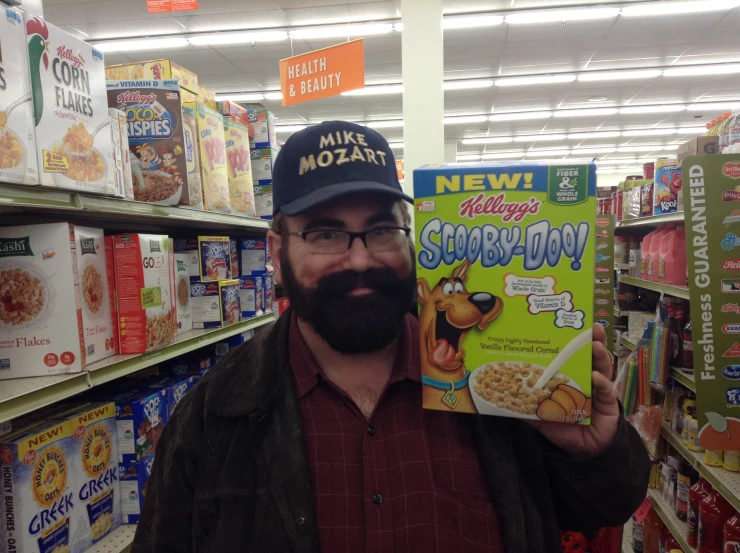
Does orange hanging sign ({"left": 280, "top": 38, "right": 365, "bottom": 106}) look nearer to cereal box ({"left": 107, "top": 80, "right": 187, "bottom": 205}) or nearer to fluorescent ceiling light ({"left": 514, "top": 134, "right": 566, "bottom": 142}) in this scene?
cereal box ({"left": 107, "top": 80, "right": 187, "bottom": 205})

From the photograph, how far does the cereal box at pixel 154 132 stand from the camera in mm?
1818

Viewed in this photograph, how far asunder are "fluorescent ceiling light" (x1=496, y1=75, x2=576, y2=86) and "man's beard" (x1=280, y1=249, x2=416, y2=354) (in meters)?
8.22

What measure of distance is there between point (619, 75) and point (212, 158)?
8.11m

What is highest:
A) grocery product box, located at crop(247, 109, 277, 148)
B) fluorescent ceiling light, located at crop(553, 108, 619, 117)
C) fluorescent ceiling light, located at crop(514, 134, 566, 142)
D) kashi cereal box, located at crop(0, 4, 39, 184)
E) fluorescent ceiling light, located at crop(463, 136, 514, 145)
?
fluorescent ceiling light, located at crop(463, 136, 514, 145)

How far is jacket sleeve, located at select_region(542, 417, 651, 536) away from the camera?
3.24 feet

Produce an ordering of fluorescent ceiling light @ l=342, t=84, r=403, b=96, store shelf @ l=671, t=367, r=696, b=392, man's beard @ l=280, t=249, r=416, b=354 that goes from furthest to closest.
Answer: fluorescent ceiling light @ l=342, t=84, r=403, b=96
store shelf @ l=671, t=367, r=696, b=392
man's beard @ l=280, t=249, r=416, b=354

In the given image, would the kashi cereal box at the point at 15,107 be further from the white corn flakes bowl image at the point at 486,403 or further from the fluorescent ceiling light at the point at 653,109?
the fluorescent ceiling light at the point at 653,109

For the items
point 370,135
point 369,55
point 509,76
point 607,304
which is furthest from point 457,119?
point 370,135

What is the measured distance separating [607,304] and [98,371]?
118 inches

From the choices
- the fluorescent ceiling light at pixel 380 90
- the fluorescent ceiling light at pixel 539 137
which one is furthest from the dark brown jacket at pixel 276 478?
the fluorescent ceiling light at pixel 539 137

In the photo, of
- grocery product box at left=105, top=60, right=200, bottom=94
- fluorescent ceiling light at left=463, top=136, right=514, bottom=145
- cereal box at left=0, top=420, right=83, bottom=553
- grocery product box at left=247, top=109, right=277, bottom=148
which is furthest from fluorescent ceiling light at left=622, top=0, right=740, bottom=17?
fluorescent ceiling light at left=463, top=136, right=514, bottom=145

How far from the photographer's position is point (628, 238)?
3887 millimetres

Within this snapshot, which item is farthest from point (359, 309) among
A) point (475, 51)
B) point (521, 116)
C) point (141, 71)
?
point (521, 116)

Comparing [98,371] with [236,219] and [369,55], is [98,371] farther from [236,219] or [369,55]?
[369,55]
